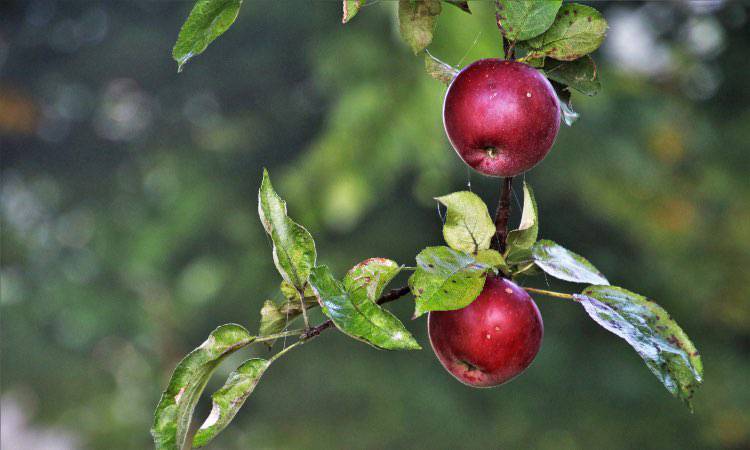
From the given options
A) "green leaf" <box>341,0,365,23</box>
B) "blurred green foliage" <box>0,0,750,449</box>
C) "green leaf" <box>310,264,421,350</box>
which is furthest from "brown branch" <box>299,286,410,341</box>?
"blurred green foliage" <box>0,0,750,449</box>

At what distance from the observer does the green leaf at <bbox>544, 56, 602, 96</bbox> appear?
0.42 meters

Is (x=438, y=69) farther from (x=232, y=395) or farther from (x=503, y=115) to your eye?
(x=232, y=395)

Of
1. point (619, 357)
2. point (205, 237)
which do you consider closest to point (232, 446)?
point (205, 237)

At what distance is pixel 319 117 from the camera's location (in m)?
2.20

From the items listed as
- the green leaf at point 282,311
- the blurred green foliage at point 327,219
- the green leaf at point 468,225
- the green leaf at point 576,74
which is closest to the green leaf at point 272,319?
the green leaf at point 282,311

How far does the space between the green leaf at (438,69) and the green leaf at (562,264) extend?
11cm

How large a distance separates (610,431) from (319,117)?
1.20 m

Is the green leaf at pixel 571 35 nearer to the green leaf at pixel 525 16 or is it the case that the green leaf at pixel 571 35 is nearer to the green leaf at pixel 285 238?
the green leaf at pixel 525 16

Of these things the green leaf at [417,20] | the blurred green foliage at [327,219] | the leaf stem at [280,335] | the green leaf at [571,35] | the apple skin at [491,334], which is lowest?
the blurred green foliage at [327,219]

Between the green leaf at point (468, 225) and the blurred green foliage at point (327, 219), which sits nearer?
the green leaf at point (468, 225)

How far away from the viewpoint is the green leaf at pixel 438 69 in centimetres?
43

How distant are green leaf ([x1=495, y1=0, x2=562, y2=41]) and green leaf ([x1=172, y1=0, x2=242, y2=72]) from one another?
0.13 m

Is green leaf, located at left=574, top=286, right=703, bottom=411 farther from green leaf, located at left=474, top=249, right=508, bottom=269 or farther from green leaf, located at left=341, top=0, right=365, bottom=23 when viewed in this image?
green leaf, located at left=341, top=0, right=365, bottom=23

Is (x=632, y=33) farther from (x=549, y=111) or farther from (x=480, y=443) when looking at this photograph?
(x=549, y=111)
